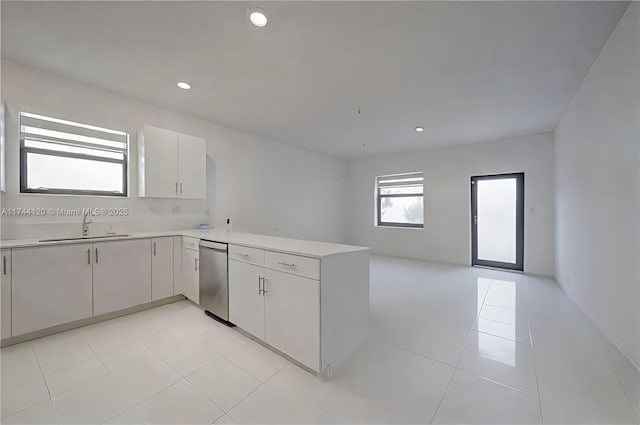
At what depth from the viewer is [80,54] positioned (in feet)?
7.61

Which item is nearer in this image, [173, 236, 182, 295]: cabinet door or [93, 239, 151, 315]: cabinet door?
[93, 239, 151, 315]: cabinet door

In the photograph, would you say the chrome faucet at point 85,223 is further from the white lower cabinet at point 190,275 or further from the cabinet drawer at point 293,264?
the cabinet drawer at point 293,264

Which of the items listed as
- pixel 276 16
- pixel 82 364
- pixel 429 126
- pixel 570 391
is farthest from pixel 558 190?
pixel 82 364

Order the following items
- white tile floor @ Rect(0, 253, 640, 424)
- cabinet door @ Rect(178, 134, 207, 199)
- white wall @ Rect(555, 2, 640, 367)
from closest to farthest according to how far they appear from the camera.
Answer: white tile floor @ Rect(0, 253, 640, 424)
white wall @ Rect(555, 2, 640, 367)
cabinet door @ Rect(178, 134, 207, 199)

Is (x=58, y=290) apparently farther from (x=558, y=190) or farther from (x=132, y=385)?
(x=558, y=190)

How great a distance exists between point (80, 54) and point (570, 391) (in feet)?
15.9

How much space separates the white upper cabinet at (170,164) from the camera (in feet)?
10.3

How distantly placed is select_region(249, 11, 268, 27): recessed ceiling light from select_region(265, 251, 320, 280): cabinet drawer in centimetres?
182

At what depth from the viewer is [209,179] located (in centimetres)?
403

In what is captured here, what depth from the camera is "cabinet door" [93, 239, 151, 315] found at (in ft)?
8.38

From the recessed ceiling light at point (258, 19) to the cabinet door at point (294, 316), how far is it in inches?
78.0

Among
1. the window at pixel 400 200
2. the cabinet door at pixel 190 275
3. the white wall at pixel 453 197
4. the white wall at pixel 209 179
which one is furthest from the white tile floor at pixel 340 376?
the window at pixel 400 200

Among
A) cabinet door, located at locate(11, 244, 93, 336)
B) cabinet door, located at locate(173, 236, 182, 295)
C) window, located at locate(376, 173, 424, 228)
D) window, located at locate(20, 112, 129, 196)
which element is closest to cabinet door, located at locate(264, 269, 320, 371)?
cabinet door, located at locate(173, 236, 182, 295)

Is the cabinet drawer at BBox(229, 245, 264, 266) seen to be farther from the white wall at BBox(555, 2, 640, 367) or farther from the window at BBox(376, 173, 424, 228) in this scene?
the window at BBox(376, 173, 424, 228)
